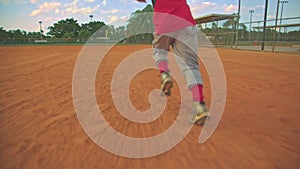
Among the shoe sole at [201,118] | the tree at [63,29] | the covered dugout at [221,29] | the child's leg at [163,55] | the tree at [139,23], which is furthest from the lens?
the tree at [63,29]

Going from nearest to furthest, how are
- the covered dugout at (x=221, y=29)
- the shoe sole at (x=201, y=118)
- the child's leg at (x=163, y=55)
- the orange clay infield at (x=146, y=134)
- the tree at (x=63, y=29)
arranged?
the orange clay infield at (x=146, y=134) < the shoe sole at (x=201, y=118) < the child's leg at (x=163, y=55) < the covered dugout at (x=221, y=29) < the tree at (x=63, y=29)

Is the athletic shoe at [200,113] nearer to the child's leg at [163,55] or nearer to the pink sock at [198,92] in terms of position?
the pink sock at [198,92]

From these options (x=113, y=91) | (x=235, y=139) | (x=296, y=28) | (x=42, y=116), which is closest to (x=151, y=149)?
(x=235, y=139)

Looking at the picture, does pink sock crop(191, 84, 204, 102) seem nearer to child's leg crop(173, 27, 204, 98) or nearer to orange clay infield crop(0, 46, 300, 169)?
child's leg crop(173, 27, 204, 98)

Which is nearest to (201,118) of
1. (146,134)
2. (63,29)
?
(146,134)

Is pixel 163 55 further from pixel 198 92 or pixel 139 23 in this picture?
pixel 139 23

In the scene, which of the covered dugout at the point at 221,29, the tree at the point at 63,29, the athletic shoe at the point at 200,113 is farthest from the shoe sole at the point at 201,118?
the tree at the point at 63,29

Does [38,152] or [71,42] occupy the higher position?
[71,42]

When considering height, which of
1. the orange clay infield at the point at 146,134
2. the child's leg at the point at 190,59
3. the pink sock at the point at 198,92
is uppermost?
the child's leg at the point at 190,59

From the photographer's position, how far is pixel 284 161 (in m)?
1.32

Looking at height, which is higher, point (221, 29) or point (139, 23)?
point (221, 29)

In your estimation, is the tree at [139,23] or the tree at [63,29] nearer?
the tree at [139,23]

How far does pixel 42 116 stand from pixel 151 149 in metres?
1.29

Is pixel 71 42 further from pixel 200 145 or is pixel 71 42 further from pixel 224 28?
pixel 200 145
